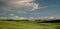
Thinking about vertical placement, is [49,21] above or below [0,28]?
above

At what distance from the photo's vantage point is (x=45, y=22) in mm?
37156

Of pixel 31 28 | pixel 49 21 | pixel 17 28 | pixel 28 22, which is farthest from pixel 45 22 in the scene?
pixel 17 28

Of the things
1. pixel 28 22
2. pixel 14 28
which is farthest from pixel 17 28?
pixel 28 22

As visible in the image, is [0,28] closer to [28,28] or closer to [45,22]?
[28,28]

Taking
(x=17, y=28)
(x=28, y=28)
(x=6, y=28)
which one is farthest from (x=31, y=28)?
(x=6, y=28)

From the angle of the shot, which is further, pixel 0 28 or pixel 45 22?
pixel 45 22

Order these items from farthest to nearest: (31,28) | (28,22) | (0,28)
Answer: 1. (28,22)
2. (31,28)
3. (0,28)

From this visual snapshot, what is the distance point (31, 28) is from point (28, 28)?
0.58 metres

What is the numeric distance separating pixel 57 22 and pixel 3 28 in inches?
689

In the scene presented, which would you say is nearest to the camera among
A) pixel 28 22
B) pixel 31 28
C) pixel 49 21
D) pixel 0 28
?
pixel 0 28

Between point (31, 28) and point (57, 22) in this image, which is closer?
point (31, 28)

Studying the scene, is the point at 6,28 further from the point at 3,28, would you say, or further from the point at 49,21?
the point at 49,21

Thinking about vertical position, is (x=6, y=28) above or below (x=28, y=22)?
below

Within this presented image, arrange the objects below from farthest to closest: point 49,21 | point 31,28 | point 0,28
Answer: point 49,21 → point 31,28 → point 0,28
